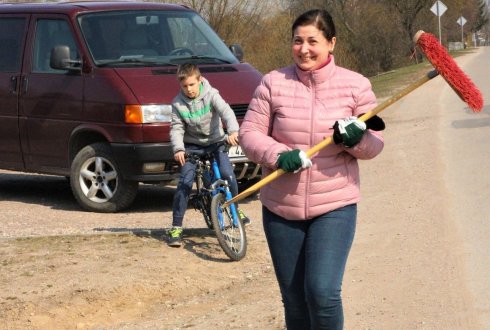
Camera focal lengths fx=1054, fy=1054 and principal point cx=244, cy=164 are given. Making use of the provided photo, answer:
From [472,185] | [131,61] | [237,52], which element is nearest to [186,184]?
[131,61]

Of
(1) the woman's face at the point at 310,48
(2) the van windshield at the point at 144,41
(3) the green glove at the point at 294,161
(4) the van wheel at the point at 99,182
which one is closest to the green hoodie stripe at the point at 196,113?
(4) the van wheel at the point at 99,182

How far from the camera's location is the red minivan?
10562 mm

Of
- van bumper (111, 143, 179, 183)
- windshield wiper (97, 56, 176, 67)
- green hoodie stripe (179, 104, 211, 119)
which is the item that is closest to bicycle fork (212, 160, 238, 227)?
green hoodie stripe (179, 104, 211, 119)

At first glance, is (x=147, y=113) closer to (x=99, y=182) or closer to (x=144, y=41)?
(x=99, y=182)

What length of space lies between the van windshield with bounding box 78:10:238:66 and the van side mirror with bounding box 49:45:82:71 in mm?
239

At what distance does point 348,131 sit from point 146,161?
612 cm

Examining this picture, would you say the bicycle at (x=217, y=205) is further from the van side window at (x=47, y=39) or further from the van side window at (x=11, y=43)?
the van side window at (x=11, y=43)

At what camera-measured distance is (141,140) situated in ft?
34.4

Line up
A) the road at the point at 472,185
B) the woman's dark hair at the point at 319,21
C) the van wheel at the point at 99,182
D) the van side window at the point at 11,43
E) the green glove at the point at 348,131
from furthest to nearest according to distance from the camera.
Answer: the van side window at the point at 11,43
the van wheel at the point at 99,182
the road at the point at 472,185
the woman's dark hair at the point at 319,21
the green glove at the point at 348,131

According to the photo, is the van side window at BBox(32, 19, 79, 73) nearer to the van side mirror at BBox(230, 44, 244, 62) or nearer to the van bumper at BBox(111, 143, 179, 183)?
the van bumper at BBox(111, 143, 179, 183)

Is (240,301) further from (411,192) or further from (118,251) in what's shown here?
(411,192)

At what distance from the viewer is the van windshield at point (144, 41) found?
11.2 meters

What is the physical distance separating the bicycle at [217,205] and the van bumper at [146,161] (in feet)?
4.59

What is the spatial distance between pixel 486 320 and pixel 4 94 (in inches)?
280
